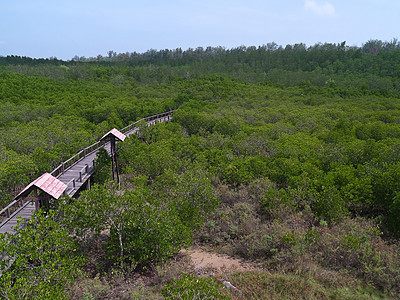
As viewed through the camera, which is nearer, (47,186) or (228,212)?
(47,186)

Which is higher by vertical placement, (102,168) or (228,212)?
(102,168)

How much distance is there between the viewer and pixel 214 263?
37.6ft

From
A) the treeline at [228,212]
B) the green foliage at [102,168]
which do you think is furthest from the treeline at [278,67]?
the green foliage at [102,168]

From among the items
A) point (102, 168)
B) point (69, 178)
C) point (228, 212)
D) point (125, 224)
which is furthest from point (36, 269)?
point (102, 168)

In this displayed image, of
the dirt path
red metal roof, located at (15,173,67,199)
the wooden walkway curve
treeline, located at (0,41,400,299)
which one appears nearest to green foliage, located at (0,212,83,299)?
treeline, located at (0,41,400,299)

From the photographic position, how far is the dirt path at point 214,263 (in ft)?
35.8

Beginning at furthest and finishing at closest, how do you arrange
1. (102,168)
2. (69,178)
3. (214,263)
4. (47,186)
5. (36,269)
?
(102,168)
(69,178)
(214,263)
(47,186)
(36,269)

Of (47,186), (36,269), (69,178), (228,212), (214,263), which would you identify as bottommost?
(214,263)

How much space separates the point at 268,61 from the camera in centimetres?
12556

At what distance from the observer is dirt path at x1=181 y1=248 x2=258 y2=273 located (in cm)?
Answer: 1091

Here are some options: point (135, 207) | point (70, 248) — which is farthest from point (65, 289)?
point (135, 207)

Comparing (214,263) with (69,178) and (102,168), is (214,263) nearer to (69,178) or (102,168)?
(69,178)

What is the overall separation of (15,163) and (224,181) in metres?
11.5

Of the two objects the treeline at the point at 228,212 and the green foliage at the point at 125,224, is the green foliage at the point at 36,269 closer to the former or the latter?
the treeline at the point at 228,212
